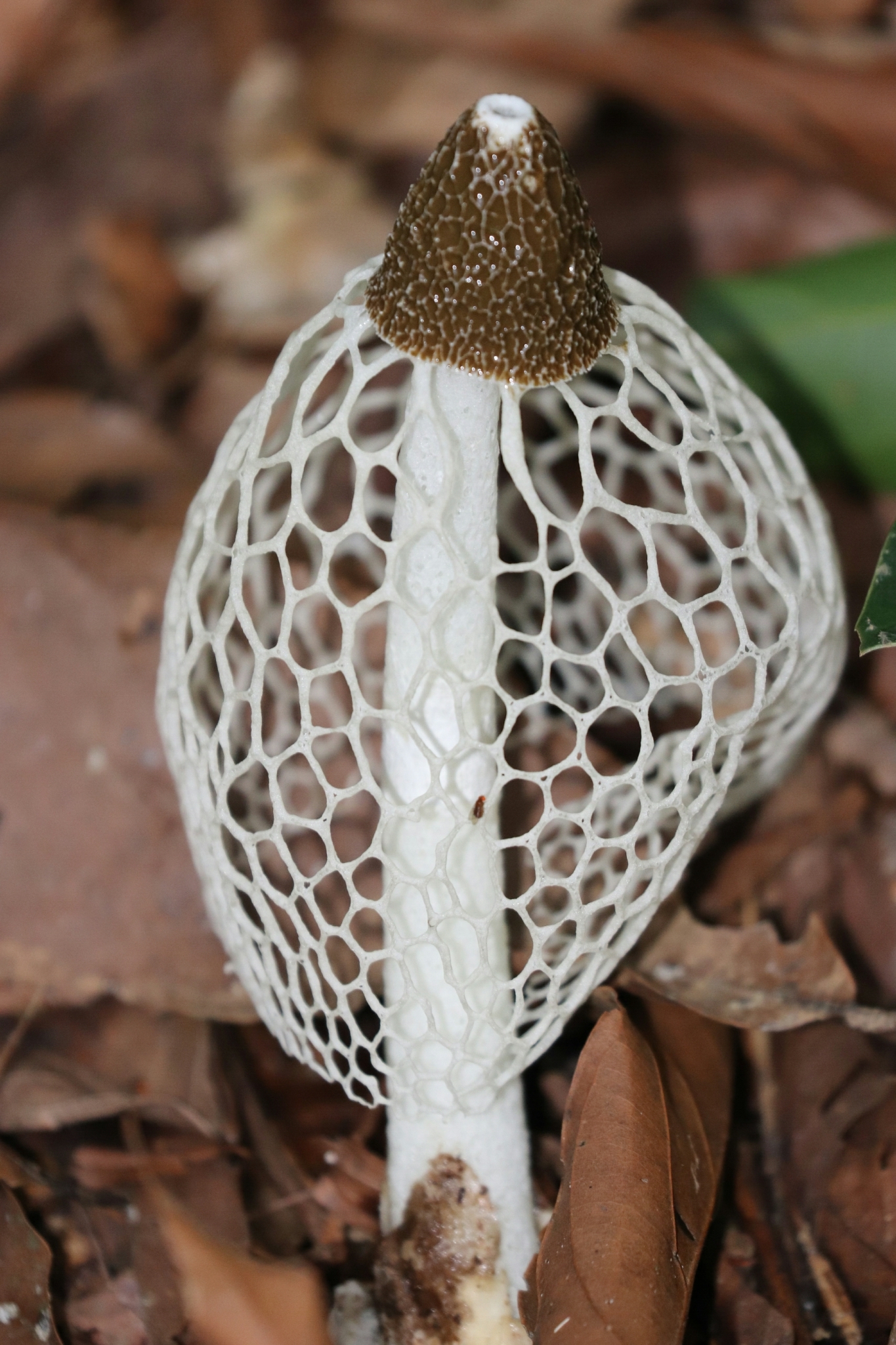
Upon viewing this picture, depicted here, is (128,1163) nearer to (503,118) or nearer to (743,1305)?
(743,1305)

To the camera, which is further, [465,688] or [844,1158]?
[844,1158]

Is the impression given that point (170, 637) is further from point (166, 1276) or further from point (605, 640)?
point (166, 1276)

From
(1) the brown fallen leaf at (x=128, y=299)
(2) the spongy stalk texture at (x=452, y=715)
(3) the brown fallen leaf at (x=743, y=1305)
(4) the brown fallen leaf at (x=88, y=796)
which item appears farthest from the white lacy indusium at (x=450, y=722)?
(1) the brown fallen leaf at (x=128, y=299)

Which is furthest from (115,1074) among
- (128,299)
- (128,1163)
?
(128,299)

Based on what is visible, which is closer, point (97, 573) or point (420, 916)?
point (420, 916)

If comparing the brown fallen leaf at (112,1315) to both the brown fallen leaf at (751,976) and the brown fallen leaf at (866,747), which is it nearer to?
the brown fallen leaf at (751,976)

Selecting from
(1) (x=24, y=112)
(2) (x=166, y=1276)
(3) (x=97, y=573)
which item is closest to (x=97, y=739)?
(3) (x=97, y=573)

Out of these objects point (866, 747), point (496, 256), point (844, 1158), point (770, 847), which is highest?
point (496, 256)
